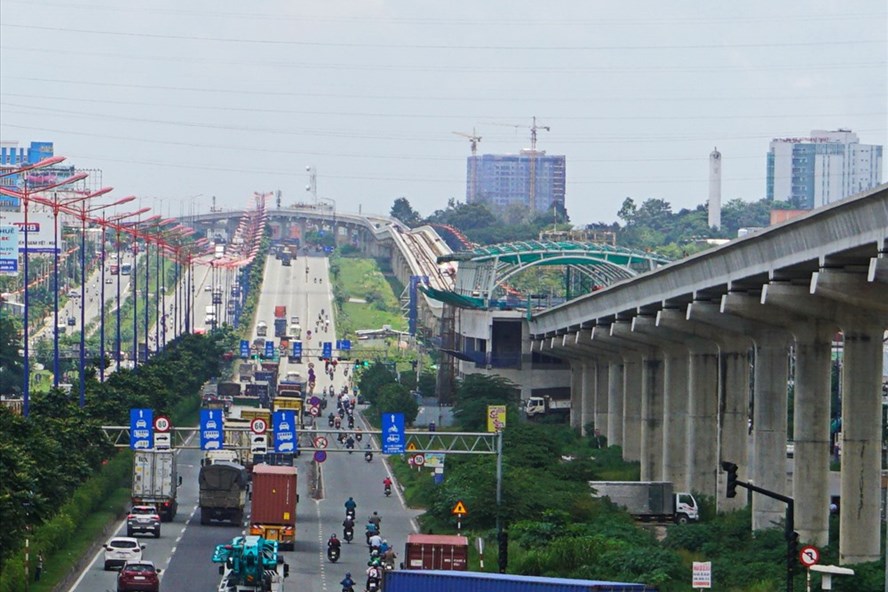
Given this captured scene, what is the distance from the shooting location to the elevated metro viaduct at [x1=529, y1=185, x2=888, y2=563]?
6494 centimetres

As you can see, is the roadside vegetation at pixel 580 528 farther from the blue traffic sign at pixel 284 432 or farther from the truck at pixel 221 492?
the truck at pixel 221 492

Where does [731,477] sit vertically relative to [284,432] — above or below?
above

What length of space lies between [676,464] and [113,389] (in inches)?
1177

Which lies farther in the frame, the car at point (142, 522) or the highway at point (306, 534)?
the car at point (142, 522)

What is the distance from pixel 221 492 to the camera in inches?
3332

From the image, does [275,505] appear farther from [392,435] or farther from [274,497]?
[392,435]

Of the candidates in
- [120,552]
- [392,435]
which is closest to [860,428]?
[120,552]

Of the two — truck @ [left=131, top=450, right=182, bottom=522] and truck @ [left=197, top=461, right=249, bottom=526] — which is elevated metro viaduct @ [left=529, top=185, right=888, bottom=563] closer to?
truck @ [left=197, top=461, right=249, bottom=526]

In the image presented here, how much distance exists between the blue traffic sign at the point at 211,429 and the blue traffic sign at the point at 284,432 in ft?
7.13

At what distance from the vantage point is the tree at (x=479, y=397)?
Answer: 435 ft

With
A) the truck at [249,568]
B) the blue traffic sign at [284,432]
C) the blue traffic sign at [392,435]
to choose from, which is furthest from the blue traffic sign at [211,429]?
A: the truck at [249,568]

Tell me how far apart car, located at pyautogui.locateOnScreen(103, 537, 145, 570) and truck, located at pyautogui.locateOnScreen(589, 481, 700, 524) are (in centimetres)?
2305

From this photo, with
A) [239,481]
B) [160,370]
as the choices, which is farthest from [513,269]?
[239,481]

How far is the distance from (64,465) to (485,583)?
120 feet
